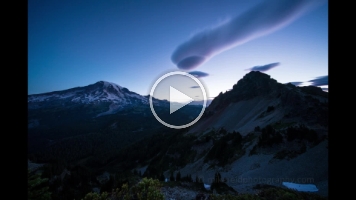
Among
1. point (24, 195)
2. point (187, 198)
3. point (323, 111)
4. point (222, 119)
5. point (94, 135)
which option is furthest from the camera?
point (94, 135)

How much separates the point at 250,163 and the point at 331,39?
34.4 meters

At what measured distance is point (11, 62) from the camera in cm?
211

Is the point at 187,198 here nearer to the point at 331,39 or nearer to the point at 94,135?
the point at 331,39

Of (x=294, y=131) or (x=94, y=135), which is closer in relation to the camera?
(x=294, y=131)

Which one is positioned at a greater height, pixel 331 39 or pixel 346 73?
pixel 331 39

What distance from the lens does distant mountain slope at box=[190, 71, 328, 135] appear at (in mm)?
41606

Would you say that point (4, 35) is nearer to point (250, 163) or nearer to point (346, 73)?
point (346, 73)

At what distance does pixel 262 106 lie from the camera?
2857 inches

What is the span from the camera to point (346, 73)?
2.09 metres

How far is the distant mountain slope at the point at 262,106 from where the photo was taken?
41606 mm

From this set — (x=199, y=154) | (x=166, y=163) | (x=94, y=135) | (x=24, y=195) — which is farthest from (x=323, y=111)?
(x=94, y=135)

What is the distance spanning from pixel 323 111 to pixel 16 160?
50125 mm

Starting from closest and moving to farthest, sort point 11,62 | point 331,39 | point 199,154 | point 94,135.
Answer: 1. point 11,62
2. point 331,39
3. point 199,154
4. point 94,135

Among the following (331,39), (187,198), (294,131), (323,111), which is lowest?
(187,198)
